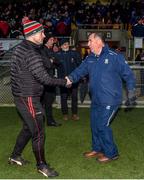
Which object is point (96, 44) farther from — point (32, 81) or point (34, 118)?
point (34, 118)

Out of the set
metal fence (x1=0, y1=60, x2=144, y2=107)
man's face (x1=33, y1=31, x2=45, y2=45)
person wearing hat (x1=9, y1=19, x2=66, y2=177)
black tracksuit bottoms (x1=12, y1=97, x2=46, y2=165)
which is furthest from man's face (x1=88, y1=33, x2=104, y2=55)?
metal fence (x1=0, y1=60, x2=144, y2=107)

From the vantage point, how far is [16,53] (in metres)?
6.41

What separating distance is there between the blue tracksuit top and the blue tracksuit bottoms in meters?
0.11

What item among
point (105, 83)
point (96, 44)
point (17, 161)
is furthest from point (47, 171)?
point (96, 44)

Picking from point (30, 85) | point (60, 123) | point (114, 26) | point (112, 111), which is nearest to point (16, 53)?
point (30, 85)

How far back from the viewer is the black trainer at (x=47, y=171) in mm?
6555

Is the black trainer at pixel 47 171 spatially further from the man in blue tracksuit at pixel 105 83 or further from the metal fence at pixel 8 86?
the metal fence at pixel 8 86

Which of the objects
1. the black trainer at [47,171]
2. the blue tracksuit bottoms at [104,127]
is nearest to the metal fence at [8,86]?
the blue tracksuit bottoms at [104,127]

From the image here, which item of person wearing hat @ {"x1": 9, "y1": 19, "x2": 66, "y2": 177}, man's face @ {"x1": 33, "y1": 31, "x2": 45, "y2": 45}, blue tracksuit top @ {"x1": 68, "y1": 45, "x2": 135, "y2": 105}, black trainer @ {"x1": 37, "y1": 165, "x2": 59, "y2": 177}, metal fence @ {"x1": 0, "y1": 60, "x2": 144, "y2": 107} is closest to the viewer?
person wearing hat @ {"x1": 9, "y1": 19, "x2": 66, "y2": 177}

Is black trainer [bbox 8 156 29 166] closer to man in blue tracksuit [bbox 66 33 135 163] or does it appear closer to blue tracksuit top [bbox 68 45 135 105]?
man in blue tracksuit [bbox 66 33 135 163]

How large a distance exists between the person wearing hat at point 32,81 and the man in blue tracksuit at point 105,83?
1.96 feet

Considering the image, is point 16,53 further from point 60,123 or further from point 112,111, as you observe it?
point 60,123

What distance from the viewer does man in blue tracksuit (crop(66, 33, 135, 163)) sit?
6871 millimetres

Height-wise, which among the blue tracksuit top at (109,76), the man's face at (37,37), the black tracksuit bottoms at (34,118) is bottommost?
the black tracksuit bottoms at (34,118)
